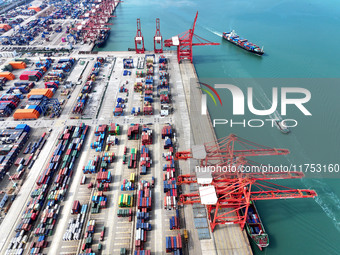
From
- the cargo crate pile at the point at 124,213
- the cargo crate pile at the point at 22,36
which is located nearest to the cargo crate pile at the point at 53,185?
the cargo crate pile at the point at 124,213

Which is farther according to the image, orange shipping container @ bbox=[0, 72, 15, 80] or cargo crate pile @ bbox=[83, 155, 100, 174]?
orange shipping container @ bbox=[0, 72, 15, 80]

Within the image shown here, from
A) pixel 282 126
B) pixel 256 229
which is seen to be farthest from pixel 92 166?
pixel 282 126

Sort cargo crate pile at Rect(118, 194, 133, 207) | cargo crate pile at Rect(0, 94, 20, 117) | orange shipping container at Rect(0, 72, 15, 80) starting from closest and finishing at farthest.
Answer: cargo crate pile at Rect(118, 194, 133, 207) < cargo crate pile at Rect(0, 94, 20, 117) < orange shipping container at Rect(0, 72, 15, 80)

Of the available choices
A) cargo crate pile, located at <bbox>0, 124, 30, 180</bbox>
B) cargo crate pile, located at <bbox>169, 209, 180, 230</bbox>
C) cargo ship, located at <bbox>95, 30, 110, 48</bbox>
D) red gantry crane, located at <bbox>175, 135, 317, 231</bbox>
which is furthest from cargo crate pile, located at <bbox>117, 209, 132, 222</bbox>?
cargo ship, located at <bbox>95, 30, 110, 48</bbox>

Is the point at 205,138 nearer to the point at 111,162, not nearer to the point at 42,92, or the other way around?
the point at 111,162

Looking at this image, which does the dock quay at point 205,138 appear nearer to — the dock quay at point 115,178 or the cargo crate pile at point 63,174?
the dock quay at point 115,178

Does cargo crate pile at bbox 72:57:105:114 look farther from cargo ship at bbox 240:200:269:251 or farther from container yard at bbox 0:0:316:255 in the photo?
cargo ship at bbox 240:200:269:251

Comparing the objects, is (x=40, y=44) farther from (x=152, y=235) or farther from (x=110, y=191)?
(x=152, y=235)
